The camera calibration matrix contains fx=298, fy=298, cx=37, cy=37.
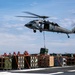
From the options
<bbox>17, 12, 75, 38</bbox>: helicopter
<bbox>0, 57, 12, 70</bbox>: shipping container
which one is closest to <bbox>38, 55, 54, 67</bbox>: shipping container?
<bbox>0, 57, 12, 70</bbox>: shipping container

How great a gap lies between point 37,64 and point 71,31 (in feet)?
86.8

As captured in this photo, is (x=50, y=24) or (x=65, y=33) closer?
(x=50, y=24)

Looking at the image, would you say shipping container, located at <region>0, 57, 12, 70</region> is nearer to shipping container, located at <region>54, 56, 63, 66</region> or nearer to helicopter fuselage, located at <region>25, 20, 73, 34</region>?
shipping container, located at <region>54, 56, 63, 66</region>

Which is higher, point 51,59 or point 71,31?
point 71,31

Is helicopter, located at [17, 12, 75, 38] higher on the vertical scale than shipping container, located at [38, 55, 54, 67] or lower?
higher

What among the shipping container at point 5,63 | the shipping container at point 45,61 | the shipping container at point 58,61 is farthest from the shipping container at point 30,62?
the shipping container at point 58,61

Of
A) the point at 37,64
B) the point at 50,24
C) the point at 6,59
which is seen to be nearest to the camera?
the point at 6,59

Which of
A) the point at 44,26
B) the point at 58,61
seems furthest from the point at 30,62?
the point at 44,26

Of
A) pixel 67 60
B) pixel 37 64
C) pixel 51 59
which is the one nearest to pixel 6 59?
pixel 37 64

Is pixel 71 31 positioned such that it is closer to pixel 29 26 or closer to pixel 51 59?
pixel 29 26

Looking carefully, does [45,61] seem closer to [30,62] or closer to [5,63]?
[30,62]

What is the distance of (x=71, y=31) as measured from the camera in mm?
61000

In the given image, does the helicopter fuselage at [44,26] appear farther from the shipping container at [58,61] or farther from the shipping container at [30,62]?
the shipping container at [30,62]

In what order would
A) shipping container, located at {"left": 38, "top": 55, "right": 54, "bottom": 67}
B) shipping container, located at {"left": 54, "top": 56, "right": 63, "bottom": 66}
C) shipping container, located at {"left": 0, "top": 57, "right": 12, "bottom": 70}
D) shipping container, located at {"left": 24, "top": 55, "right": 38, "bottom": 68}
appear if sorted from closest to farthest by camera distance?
1. shipping container, located at {"left": 0, "top": 57, "right": 12, "bottom": 70}
2. shipping container, located at {"left": 24, "top": 55, "right": 38, "bottom": 68}
3. shipping container, located at {"left": 38, "top": 55, "right": 54, "bottom": 67}
4. shipping container, located at {"left": 54, "top": 56, "right": 63, "bottom": 66}
